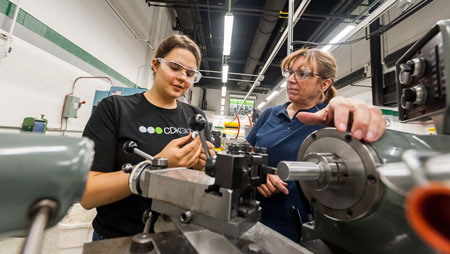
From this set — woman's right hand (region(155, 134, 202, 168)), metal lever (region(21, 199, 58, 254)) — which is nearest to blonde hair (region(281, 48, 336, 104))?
woman's right hand (region(155, 134, 202, 168))

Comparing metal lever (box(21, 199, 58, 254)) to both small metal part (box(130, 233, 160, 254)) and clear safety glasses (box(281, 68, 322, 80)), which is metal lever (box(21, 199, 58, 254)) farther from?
clear safety glasses (box(281, 68, 322, 80))

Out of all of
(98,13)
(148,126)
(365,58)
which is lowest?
(148,126)

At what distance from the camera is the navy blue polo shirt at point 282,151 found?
3.27 feet

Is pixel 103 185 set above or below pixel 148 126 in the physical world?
below

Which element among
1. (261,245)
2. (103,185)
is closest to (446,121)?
(261,245)

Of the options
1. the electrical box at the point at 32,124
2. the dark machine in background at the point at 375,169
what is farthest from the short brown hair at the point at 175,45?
the electrical box at the point at 32,124

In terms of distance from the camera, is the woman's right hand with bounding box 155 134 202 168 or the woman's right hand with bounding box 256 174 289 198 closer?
the woman's right hand with bounding box 155 134 202 168

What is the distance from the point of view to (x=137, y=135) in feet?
3.16

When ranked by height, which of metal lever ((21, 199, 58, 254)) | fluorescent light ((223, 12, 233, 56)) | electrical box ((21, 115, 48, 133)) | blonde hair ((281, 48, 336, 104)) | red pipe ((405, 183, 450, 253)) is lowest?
metal lever ((21, 199, 58, 254))

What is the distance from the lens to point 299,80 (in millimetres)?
1193

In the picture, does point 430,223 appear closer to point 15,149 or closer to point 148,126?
point 15,149

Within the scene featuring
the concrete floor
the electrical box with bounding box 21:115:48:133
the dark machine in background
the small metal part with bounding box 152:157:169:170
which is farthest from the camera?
the electrical box with bounding box 21:115:48:133

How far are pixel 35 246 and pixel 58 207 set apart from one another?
2.2 inches

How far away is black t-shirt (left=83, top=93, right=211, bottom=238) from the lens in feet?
2.83
